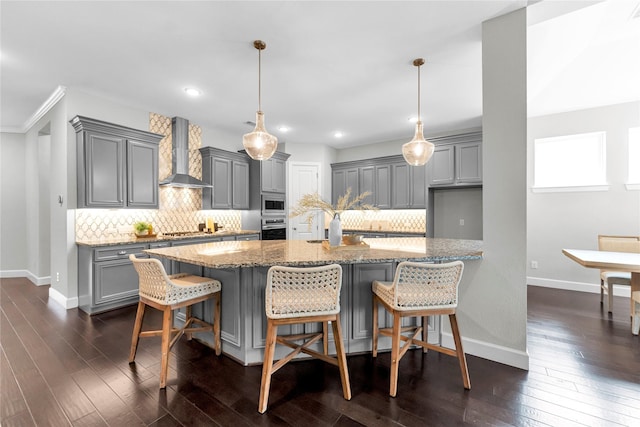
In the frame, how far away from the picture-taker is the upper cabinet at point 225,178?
4969 mm

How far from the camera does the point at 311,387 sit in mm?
1965

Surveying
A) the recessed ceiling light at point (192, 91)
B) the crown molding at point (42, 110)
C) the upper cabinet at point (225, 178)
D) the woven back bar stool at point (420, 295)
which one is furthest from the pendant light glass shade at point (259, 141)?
the crown molding at point (42, 110)

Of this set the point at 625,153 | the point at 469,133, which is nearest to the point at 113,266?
the point at 469,133

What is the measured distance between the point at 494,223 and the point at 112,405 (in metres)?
3.08

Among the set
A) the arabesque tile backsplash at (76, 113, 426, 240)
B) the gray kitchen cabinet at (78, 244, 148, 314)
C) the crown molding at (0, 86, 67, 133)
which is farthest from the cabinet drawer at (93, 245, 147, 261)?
the crown molding at (0, 86, 67, 133)

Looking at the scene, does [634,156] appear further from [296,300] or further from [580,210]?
[296,300]

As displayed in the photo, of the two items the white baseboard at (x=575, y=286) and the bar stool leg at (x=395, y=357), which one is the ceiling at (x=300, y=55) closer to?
the bar stool leg at (x=395, y=357)

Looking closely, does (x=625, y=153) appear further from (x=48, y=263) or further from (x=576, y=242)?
(x=48, y=263)

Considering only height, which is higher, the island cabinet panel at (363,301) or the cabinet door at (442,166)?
the cabinet door at (442,166)

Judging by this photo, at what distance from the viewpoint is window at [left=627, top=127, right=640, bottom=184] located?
13.0 feet

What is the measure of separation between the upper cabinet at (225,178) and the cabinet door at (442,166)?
3.65 metres

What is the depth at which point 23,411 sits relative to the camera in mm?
1731

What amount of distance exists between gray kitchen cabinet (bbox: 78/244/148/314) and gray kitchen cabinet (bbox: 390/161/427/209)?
14.8 ft

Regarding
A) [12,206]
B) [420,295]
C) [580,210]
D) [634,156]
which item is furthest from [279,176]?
[634,156]
